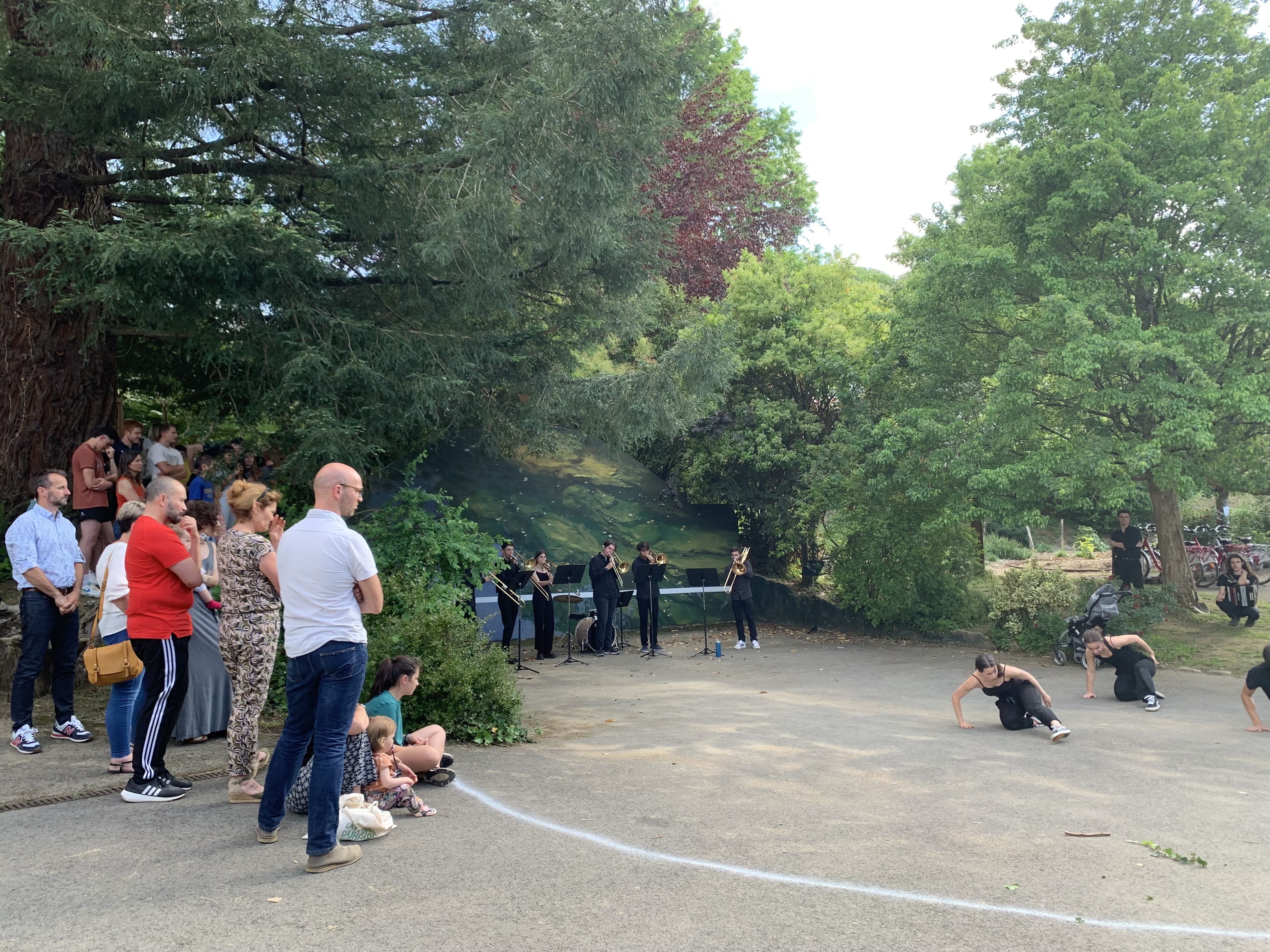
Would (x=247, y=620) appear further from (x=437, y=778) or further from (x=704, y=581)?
(x=704, y=581)

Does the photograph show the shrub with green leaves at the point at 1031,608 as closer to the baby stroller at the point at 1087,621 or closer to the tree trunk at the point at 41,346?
the baby stroller at the point at 1087,621

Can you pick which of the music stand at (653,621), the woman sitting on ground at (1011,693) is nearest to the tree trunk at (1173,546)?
the woman sitting on ground at (1011,693)

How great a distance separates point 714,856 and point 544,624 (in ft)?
35.8

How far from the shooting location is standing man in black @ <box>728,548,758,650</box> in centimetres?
1683

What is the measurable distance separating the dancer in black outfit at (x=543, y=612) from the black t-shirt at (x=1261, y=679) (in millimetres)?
9657

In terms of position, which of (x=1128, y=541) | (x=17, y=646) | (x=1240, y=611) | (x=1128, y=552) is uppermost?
(x=1128, y=541)

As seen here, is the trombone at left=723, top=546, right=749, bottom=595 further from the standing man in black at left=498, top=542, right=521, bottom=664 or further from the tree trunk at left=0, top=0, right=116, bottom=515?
the tree trunk at left=0, top=0, right=116, bottom=515

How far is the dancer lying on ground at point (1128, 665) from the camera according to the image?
426 inches

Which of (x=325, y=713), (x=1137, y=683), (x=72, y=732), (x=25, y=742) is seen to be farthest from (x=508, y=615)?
(x=325, y=713)

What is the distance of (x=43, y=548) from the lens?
6.88 meters

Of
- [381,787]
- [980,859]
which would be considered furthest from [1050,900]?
[381,787]

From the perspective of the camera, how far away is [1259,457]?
14922 mm

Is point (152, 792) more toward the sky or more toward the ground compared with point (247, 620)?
more toward the ground

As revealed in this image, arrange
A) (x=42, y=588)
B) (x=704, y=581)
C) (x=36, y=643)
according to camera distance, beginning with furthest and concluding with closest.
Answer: (x=704, y=581) < (x=36, y=643) < (x=42, y=588)
